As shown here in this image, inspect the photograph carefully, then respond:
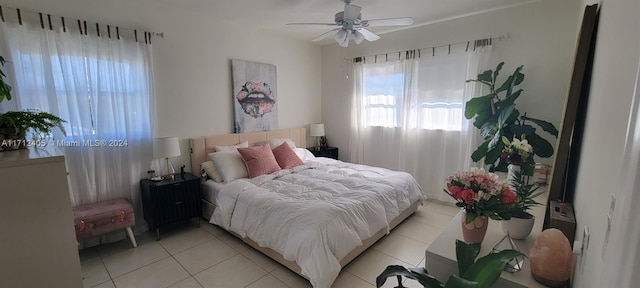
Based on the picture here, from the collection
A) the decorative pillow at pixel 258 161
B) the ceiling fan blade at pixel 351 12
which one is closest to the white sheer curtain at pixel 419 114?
the ceiling fan blade at pixel 351 12

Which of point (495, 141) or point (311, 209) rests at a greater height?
point (495, 141)

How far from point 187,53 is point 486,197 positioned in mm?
3512

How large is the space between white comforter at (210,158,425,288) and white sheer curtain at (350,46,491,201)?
0.87 metres

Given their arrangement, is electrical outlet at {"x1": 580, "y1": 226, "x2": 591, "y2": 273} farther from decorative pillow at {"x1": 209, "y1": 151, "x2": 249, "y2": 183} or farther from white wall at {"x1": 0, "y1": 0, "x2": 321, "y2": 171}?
white wall at {"x1": 0, "y1": 0, "x2": 321, "y2": 171}

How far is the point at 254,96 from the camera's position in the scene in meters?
4.05

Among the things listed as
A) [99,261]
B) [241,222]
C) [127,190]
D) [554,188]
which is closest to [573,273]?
[554,188]

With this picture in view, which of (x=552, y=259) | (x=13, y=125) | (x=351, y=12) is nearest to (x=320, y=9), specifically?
(x=351, y=12)

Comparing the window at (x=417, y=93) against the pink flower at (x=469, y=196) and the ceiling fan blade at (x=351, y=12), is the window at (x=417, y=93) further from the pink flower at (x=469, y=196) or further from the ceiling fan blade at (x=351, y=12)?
the pink flower at (x=469, y=196)

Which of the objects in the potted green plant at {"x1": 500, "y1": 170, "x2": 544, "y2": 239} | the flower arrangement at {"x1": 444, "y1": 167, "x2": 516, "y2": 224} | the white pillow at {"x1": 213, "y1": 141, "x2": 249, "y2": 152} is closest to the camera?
the flower arrangement at {"x1": 444, "y1": 167, "x2": 516, "y2": 224}

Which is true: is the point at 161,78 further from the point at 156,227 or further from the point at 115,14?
the point at 156,227

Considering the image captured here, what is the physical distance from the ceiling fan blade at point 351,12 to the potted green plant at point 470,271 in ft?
7.51

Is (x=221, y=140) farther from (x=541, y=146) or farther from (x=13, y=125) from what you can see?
(x=541, y=146)

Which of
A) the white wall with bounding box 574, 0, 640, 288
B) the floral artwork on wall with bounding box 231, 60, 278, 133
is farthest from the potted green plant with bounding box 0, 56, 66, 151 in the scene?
the white wall with bounding box 574, 0, 640, 288

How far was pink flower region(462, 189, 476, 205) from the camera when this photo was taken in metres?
1.22
